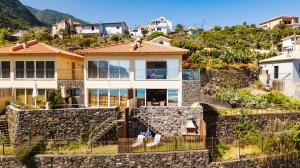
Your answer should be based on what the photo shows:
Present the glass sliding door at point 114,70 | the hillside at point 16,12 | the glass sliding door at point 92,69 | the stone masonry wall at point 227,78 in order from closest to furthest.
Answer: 1. the glass sliding door at point 114,70
2. the glass sliding door at point 92,69
3. the stone masonry wall at point 227,78
4. the hillside at point 16,12

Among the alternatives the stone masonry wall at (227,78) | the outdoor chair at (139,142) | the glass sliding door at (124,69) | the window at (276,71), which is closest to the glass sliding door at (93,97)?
the glass sliding door at (124,69)

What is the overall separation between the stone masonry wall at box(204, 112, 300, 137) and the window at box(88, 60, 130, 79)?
299 inches

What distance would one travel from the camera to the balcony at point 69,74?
31.3 m

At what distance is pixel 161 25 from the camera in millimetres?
103562

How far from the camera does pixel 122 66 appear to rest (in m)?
30.2

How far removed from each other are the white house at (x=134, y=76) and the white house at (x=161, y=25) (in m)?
73.5

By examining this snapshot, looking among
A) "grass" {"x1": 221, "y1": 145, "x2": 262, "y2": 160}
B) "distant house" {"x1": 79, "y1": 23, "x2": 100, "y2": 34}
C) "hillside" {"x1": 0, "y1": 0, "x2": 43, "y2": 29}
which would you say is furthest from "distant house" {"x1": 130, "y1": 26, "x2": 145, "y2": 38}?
"grass" {"x1": 221, "y1": 145, "x2": 262, "y2": 160}

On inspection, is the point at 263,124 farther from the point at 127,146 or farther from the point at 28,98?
the point at 28,98

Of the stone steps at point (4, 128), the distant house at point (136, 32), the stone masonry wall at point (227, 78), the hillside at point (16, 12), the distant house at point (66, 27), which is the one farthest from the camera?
the hillside at point (16, 12)

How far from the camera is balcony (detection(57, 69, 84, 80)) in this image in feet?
103

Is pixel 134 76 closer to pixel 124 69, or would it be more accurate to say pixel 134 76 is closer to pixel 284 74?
pixel 124 69

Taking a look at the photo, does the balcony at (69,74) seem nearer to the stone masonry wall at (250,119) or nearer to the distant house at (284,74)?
the stone masonry wall at (250,119)

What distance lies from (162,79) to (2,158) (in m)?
13.1

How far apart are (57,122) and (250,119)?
1475 cm
